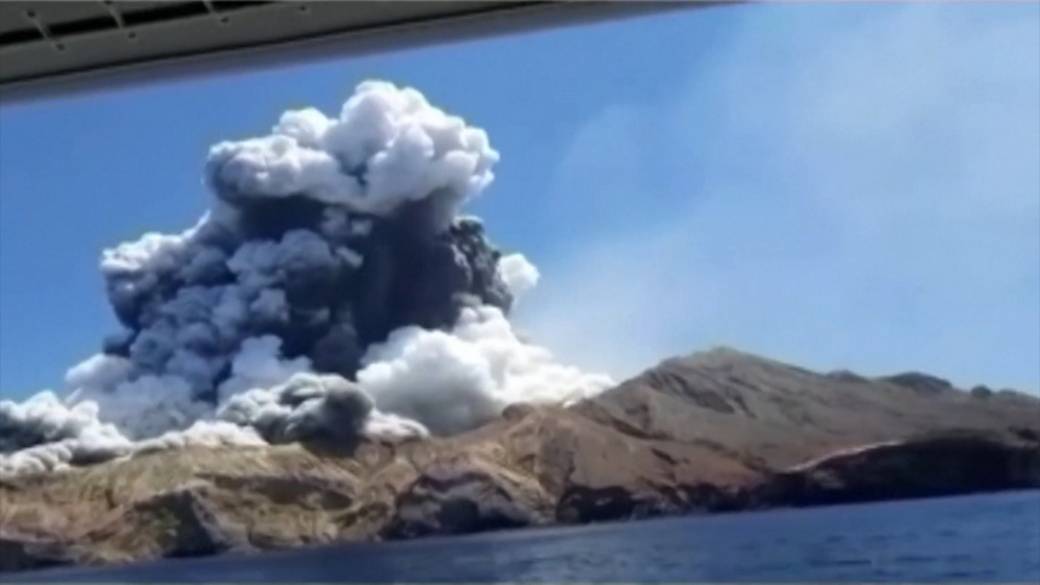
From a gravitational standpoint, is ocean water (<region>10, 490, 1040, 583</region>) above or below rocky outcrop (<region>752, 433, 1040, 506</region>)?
below

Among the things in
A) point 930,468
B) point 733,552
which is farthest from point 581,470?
point 930,468

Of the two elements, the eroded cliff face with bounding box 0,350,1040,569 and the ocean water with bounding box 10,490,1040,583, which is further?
the eroded cliff face with bounding box 0,350,1040,569

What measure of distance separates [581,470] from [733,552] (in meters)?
0.46

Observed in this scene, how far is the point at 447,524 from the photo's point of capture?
11.4ft

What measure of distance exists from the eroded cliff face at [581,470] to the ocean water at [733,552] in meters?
0.05

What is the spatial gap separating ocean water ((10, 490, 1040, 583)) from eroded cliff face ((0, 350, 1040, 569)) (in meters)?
0.05

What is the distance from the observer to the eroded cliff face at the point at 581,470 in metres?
3.03

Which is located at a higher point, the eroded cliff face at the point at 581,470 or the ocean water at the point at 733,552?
the eroded cliff face at the point at 581,470

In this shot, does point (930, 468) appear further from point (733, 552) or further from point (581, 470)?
point (581, 470)

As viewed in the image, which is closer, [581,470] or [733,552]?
[733,552]

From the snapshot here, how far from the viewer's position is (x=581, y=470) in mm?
3369

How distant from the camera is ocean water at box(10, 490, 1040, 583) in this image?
2840 millimetres

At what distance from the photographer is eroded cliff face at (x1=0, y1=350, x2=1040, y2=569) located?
303cm

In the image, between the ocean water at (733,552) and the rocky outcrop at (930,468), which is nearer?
the ocean water at (733,552)
